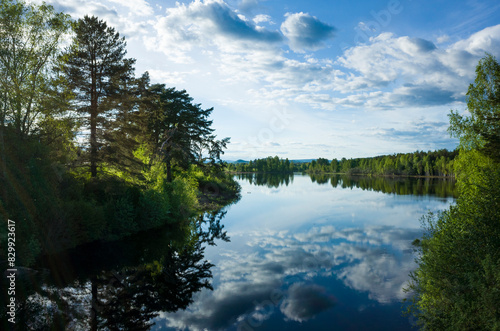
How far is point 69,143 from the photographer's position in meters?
21.4

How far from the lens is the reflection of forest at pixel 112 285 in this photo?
11.3 meters

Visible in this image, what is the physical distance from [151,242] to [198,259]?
17.6 feet

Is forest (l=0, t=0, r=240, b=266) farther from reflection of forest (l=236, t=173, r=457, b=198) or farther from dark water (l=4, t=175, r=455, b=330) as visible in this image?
reflection of forest (l=236, t=173, r=457, b=198)

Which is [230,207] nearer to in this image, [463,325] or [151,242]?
[151,242]

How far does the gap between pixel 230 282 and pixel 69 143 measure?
1599 centimetres

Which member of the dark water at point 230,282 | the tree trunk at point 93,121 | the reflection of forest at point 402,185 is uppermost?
the tree trunk at point 93,121

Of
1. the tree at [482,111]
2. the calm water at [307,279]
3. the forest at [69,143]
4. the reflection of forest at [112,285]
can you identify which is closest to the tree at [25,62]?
the forest at [69,143]

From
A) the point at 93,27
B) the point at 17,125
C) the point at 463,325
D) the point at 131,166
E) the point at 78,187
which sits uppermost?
the point at 93,27

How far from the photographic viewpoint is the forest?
16.9 metres

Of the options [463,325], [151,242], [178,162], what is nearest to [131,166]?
[151,242]

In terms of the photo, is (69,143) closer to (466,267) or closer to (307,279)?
(307,279)

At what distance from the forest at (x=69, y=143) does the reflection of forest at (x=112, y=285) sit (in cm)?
196

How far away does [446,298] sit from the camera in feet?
31.0

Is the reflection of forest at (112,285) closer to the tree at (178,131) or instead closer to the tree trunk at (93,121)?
the tree trunk at (93,121)
